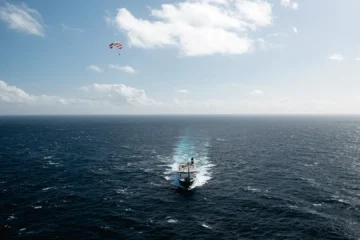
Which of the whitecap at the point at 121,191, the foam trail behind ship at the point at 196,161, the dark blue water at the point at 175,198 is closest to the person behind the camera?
the dark blue water at the point at 175,198

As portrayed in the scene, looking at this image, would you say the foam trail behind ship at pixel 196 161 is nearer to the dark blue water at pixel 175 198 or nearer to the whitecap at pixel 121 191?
the dark blue water at pixel 175 198

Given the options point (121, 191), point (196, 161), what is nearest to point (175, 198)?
point (121, 191)

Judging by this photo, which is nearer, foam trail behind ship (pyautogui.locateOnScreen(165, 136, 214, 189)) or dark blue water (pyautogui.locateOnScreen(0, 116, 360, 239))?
dark blue water (pyautogui.locateOnScreen(0, 116, 360, 239))

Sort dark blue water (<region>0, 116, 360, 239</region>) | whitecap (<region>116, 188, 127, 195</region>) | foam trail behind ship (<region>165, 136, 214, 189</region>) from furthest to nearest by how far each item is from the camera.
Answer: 1. foam trail behind ship (<region>165, 136, 214, 189</region>)
2. whitecap (<region>116, 188, 127, 195</region>)
3. dark blue water (<region>0, 116, 360, 239</region>)

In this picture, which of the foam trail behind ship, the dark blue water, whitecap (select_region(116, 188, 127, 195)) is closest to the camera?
the dark blue water

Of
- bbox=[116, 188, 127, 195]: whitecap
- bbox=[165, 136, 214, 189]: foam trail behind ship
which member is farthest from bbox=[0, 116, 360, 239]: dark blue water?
bbox=[165, 136, 214, 189]: foam trail behind ship

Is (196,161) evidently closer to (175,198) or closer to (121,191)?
(175,198)

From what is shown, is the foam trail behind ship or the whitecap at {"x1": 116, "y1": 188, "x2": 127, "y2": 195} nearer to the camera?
the whitecap at {"x1": 116, "y1": 188, "x2": 127, "y2": 195}

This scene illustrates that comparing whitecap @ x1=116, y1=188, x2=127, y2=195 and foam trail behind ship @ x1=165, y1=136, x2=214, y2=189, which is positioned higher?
foam trail behind ship @ x1=165, y1=136, x2=214, y2=189

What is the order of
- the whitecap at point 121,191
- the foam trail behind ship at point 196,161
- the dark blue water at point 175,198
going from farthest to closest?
the foam trail behind ship at point 196,161, the whitecap at point 121,191, the dark blue water at point 175,198

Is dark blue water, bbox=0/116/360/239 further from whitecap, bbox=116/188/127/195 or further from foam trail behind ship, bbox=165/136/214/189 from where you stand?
foam trail behind ship, bbox=165/136/214/189

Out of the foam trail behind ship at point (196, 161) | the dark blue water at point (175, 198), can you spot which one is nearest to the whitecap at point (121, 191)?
the dark blue water at point (175, 198)

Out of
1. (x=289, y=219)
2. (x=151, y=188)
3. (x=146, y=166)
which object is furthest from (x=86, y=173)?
(x=289, y=219)

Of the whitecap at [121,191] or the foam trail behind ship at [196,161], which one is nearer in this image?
the whitecap at [121,191]
